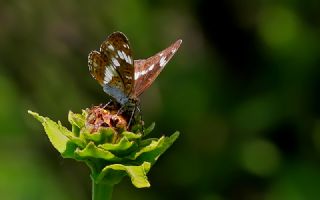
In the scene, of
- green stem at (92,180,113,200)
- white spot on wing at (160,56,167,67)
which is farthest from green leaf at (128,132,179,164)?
white spot on wing at (160,56,167,67)

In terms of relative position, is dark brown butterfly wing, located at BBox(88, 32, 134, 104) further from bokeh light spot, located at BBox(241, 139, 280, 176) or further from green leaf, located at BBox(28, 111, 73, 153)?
bokeh light spot, located at BBox(241, 139, 280, 176)

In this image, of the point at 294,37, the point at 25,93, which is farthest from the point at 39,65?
the point at 294,37

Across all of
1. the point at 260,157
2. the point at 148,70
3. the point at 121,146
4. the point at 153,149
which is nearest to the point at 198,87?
the point at 260,157

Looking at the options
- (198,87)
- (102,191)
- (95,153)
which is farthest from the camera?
(198,87)

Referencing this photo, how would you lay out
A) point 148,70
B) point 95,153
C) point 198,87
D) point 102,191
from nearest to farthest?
point 95,153 → point 102,191 → point 148,70 → point 198,87

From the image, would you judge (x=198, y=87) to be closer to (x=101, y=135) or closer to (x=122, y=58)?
(x=122, y=58)

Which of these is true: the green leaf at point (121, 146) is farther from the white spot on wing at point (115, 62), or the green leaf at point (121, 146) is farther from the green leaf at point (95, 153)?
the white spot on wing at point (115, 62)

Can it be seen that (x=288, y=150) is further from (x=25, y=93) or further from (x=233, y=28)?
(x=25, y=93)
